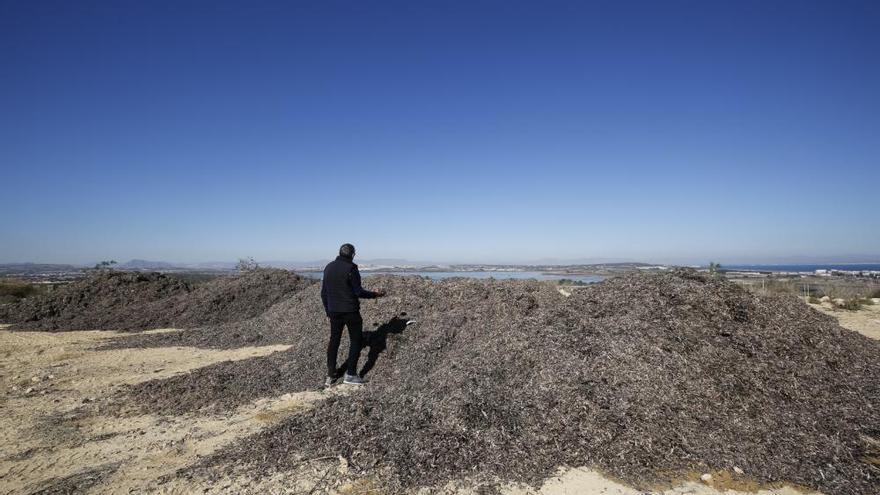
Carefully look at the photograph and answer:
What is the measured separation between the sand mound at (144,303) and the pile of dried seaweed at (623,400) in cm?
808

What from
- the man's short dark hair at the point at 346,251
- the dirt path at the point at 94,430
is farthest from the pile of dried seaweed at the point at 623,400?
the man's short dark hair at the point at 346,251

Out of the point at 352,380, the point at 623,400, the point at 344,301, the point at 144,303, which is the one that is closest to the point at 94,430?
the point at 352,380

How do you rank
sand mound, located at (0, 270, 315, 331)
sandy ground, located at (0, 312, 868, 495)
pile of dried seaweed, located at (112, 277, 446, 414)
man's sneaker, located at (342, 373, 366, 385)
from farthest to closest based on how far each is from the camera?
sand mound, located at (0, 270, 315, 331) → man's sneaker, located at (342, 373, 366, 385) → pile of dried seaweed, located at (112, 277, 446, 414) → sandy ground, located at (0, 312, 868, 495)

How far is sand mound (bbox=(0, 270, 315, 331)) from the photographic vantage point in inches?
519

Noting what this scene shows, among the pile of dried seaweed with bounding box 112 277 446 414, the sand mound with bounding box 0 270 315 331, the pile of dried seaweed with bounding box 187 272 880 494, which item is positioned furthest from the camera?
the sand mound with bounding box 0 270 315 331

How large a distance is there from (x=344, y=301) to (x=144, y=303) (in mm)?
13000

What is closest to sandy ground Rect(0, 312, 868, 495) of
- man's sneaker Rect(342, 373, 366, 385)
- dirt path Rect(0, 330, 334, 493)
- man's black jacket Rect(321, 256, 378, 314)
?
dirt path Rect(0, 330, 334, 493)

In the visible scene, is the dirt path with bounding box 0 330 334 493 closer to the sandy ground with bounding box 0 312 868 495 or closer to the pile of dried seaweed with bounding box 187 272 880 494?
the sandy ground with bounding box 0 312 868 495

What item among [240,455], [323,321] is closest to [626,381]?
[240,455]

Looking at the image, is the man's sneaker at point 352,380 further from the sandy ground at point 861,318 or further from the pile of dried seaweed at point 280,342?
the sandy ground at point 861,318

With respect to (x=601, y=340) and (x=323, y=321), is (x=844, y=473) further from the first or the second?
(x=323, y=321)

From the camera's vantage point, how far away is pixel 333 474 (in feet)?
11.9

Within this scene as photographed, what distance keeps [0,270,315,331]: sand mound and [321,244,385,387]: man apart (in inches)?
329

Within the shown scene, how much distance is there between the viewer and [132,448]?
4367 mm
